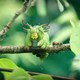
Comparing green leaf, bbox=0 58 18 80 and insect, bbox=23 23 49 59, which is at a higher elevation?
insect, bbox=23 23 49 59

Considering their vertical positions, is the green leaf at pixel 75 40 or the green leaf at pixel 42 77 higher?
the green leaf at pixel 75 40

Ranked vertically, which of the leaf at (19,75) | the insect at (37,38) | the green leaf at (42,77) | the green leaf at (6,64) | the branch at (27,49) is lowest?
the green leaf at (42,77)

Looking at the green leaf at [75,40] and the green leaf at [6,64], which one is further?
the green leaf at [6,64]

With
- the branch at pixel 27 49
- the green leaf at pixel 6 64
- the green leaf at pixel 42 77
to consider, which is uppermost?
the branch at pixel 27 49

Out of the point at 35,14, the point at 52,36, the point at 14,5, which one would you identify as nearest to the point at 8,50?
the point at 52,36

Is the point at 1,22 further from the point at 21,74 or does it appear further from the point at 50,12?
the point at 21,74

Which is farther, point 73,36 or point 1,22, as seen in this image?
point 1,22

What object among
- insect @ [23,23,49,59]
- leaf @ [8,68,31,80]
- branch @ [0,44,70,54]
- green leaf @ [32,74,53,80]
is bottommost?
green leaf @ [32,74,53,80]

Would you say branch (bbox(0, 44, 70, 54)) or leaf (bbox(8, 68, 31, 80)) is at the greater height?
branch (bbox(0, 44, 70, 54))

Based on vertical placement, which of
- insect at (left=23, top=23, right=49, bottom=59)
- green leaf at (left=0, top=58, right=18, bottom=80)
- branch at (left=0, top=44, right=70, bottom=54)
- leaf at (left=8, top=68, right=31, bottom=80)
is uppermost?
insect at (left=23, top=23, right=49, bottom=59)

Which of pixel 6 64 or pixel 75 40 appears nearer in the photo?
pixel 75 40

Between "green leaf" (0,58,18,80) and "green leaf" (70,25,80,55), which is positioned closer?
"green leaf" (70,25,80,55)
